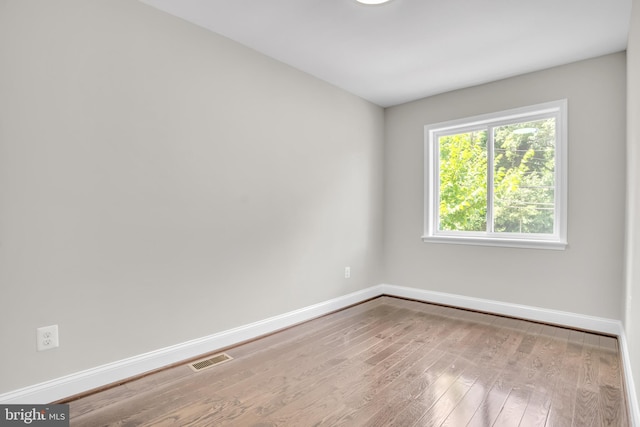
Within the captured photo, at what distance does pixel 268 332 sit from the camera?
3.03 m

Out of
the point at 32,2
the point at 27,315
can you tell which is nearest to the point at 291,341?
the point at 27,315

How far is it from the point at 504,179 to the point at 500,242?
2.20 ft

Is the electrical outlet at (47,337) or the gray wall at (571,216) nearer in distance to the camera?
the electrical outlet at (47,337)

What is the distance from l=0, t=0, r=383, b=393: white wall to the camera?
1.82 meters

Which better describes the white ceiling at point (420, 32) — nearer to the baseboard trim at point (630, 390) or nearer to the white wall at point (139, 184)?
the white wall at point (139, 184)

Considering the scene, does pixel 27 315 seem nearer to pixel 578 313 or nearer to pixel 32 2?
pixel 32 2

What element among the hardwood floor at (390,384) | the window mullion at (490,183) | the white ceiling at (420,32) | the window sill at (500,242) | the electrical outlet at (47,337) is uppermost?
the white ceiling at (420,32)

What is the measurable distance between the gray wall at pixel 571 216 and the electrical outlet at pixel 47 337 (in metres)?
3.54

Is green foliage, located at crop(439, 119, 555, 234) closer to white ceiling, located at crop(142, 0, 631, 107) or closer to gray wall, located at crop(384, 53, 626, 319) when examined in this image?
gray wall, located at crop(384, 53, 626, 319)

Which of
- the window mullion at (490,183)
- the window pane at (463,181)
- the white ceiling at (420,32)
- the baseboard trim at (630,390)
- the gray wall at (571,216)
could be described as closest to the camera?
the baseboard trim at (630,390)

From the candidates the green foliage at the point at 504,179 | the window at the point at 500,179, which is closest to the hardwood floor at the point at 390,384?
the window at the point at 500,179

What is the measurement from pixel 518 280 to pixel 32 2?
14.2 ft

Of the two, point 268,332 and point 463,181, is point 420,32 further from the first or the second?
point 268,332

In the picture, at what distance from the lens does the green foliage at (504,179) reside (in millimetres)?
3354
